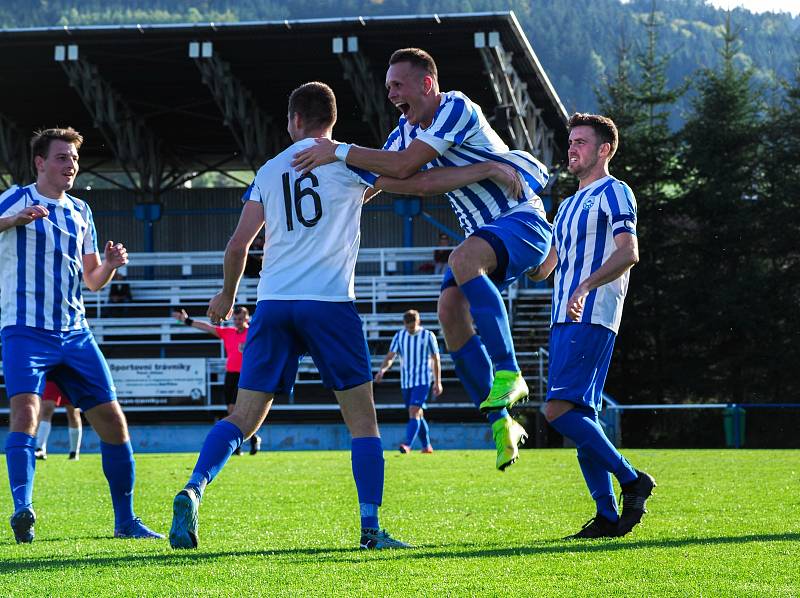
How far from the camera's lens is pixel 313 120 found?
5.92m

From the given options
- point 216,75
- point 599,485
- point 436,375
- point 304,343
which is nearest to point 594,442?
point 599,485

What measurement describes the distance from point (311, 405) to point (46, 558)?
20101mm

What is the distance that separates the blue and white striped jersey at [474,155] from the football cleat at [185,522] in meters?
1.86

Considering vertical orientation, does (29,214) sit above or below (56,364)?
above

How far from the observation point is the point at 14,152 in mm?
33625

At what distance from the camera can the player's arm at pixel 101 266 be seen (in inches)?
272

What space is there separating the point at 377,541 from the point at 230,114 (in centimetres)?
→ 2478

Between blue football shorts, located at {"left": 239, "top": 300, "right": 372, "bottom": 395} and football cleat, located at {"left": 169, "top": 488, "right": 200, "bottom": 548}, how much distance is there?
2.13ft

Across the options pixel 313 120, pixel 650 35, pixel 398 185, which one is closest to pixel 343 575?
pixel 398 185

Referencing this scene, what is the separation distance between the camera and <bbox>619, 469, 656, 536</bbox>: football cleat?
6.23 metres

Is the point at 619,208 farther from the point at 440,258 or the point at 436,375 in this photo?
the point at 440,258

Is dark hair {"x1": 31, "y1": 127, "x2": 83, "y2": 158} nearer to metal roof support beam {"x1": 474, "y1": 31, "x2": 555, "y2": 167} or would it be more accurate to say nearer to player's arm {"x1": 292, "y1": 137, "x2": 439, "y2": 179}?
player's arm {"x1": 292, "y1": 137, "x2": 439, "y2": 179}

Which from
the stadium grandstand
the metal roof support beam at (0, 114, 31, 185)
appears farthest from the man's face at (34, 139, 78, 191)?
the metal roof support beam at (0, 114, 31, 185)

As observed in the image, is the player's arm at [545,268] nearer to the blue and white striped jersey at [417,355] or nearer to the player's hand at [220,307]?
the player's hand at [220,307]
